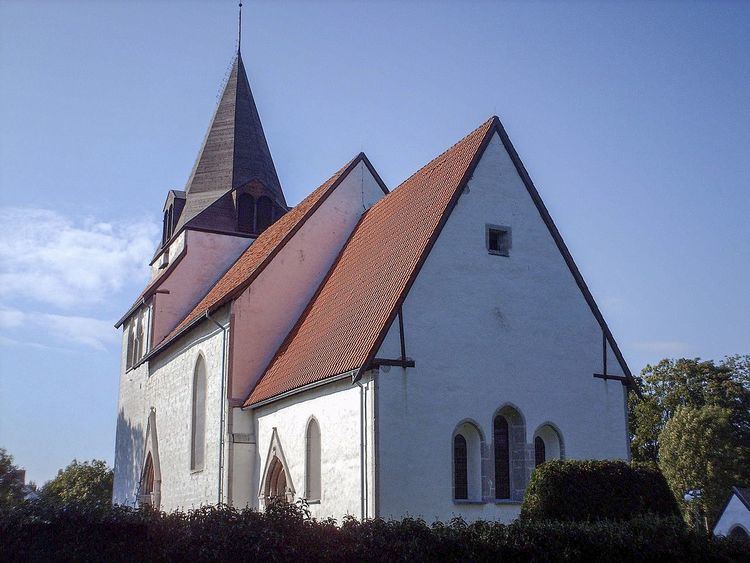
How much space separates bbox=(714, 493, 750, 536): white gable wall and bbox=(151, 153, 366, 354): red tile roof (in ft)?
89.8

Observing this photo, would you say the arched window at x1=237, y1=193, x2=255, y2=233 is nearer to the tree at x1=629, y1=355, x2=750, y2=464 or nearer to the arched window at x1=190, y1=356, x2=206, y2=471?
the arched window at x1=190, y1=356, x2=206, y2=471

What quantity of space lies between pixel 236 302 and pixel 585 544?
1148 centimetres

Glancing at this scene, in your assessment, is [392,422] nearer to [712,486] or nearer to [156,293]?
[156,293]

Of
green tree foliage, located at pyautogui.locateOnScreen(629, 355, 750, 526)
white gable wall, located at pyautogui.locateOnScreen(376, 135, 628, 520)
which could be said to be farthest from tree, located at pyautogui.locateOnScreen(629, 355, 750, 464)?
white gable wall, located at pyautogui.locateOnScreen(376, 135, 628, 520)

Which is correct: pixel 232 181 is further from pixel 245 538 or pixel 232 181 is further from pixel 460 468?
pixel 245 538

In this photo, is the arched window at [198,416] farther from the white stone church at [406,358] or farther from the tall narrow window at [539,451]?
the tall narrow window at [539,451]

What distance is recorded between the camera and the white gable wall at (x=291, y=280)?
20578 millimetres

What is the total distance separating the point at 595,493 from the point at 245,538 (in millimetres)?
6076

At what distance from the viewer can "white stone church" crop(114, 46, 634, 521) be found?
1567 centimetres

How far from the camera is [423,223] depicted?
17781mm

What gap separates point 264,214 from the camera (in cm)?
2981

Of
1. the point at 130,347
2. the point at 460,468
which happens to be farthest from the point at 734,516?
the point at 460,468

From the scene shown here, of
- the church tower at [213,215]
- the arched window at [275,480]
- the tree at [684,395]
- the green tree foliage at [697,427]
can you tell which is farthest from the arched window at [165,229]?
the tree at [684,395]

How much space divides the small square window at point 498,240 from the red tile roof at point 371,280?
115 centimetres
